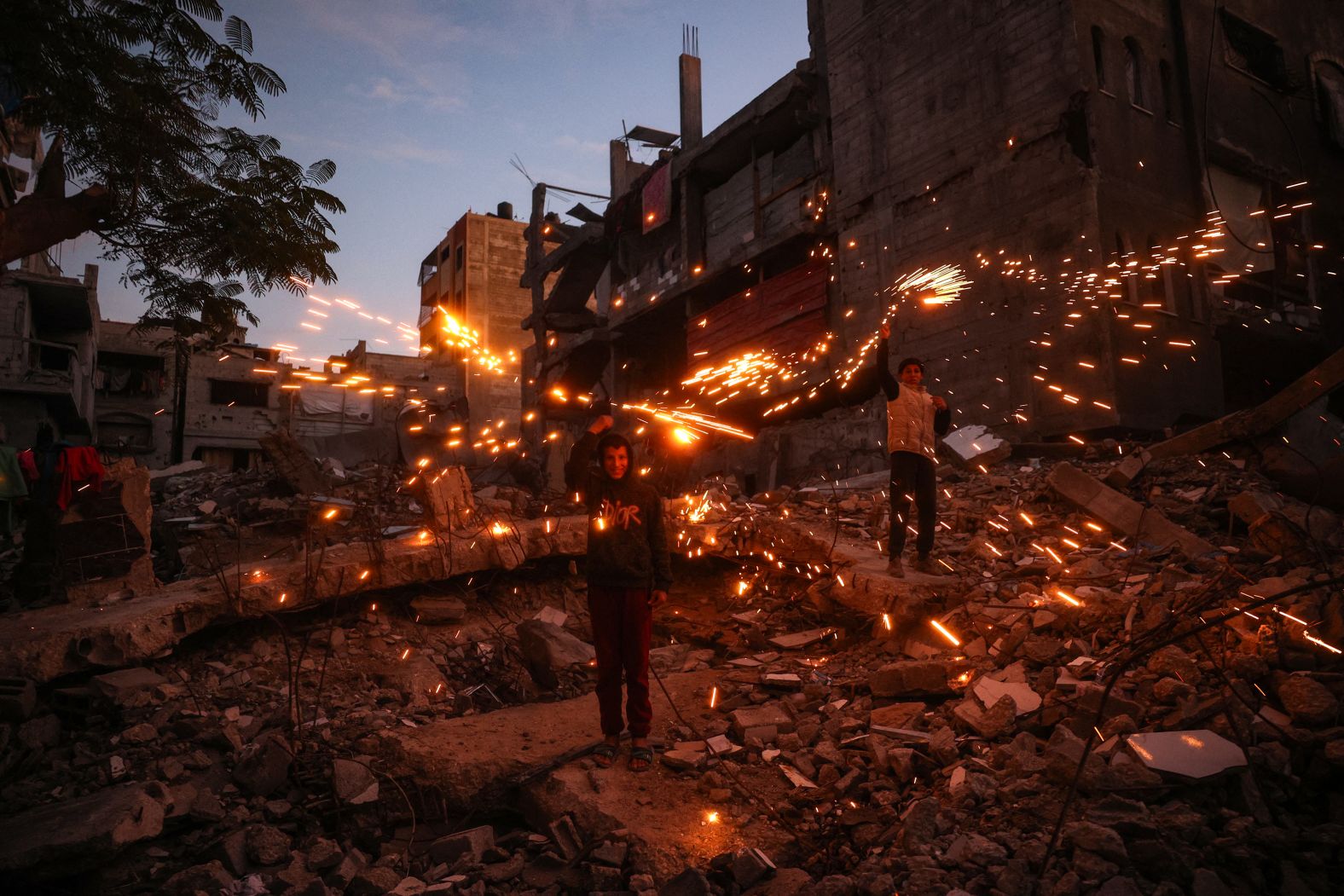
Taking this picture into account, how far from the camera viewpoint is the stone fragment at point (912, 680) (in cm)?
428

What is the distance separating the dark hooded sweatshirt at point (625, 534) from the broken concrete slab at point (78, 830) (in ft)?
7.54

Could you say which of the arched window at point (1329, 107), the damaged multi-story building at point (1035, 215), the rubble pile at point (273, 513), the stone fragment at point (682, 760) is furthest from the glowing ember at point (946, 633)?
the arched window at point (1329, 107)

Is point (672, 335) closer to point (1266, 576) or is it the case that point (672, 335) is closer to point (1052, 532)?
point (1052, 532)

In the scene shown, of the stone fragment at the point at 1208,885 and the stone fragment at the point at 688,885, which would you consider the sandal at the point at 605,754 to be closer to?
the stone fragment at the point at 688,885

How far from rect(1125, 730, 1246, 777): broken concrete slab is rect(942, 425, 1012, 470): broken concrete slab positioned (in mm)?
6182

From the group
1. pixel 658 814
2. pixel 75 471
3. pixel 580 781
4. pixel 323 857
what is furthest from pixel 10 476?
pixel 658 814

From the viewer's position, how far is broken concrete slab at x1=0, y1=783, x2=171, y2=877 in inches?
124

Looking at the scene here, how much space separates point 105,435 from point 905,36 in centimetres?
3006

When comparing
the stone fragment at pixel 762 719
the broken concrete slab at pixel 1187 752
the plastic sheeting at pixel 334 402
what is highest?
the plastic sheeting at pixel 334 402

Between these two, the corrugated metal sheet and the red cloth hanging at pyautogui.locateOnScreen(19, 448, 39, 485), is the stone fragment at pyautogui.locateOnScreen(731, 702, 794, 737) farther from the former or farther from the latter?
the corrugated metal sheet

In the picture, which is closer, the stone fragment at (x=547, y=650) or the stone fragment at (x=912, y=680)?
the stone fragment at (x=912, y=680)

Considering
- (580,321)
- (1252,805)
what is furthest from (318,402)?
(1252,805)

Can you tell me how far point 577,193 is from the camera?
20797mm

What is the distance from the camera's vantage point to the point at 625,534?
4.18 m
